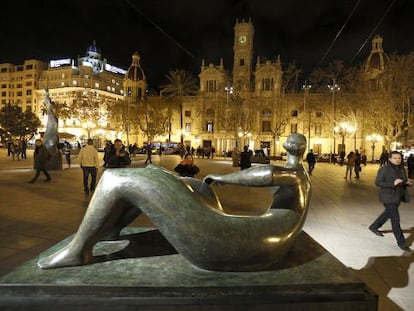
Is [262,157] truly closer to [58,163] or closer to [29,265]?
[58,163]

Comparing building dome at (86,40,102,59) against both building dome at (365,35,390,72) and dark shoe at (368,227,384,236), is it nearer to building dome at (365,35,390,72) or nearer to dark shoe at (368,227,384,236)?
building dome at (365,35,390,72)

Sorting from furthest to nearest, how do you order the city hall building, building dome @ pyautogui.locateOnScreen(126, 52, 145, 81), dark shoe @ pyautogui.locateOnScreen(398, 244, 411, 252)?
building dome @ pyautogui.locateOnScreen(126, 52, 145, 81) → the city hall building → dark shoe @ pyautogui.locateOnScreen(398, 244, 411, 252)

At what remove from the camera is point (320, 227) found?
6.61 meters

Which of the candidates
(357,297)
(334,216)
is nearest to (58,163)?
(334,216)

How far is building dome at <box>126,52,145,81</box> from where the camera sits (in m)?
68.9

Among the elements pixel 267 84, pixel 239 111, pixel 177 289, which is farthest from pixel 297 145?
pixel 267 84

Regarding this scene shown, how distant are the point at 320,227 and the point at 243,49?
57.2m

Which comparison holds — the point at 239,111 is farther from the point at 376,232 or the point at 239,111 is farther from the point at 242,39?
the point at 376,232

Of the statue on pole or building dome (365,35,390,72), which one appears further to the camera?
building dome (365,35,390,72)

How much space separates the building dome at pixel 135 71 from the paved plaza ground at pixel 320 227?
6044 centimetres

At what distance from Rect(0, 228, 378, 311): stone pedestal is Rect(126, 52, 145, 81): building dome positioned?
69.6 metres

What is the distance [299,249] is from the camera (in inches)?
118

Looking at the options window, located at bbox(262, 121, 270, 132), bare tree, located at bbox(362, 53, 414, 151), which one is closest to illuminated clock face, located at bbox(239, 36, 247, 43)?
window, located at bbox(262, 121, 270, 132)

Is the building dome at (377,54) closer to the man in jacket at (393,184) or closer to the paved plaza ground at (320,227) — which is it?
the paved plaza ground at (320,227)
